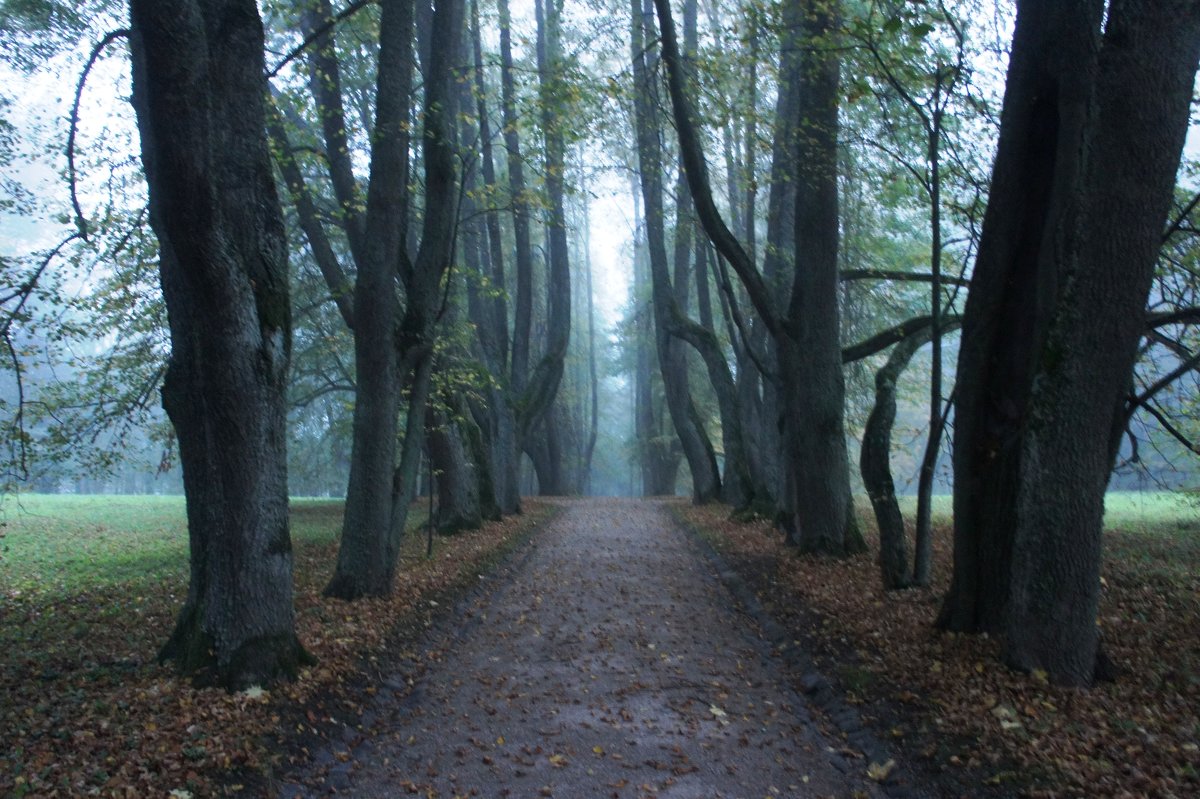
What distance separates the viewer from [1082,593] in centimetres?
608

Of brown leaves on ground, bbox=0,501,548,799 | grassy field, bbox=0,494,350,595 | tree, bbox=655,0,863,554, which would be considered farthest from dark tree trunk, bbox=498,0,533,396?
brown leaves on ground, bbox=0,501,548,799

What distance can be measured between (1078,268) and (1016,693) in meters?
2.73

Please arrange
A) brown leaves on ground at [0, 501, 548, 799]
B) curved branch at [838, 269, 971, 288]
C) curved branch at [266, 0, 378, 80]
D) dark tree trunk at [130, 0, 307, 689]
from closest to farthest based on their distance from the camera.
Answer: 1. brown leaves on ground at [0, 501, 548, 799]
2. dark tree trunk at [130, 0, 307, 689]
3. curved branch at [266, 0, 378, 80]
4. curved branch at [838, 269, 971, 288]

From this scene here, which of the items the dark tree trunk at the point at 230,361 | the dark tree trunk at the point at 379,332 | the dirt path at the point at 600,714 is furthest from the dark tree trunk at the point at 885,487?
the dark tree trunk at the point at 230,361

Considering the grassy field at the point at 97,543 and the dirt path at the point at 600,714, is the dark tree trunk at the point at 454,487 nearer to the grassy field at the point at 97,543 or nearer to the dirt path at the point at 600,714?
the grassy field at the point at 97,543

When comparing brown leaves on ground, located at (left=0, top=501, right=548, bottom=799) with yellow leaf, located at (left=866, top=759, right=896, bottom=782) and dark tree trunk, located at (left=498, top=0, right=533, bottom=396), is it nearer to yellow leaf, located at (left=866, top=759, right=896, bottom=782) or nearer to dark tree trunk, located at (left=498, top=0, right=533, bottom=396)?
yellow leaf, located at (left=866, top=759, right=896, bottom=782)

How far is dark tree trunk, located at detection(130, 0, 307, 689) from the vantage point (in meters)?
6.02

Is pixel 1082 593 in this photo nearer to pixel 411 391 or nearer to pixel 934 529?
pixel 411 391

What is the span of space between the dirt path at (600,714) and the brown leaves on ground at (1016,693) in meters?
0.57

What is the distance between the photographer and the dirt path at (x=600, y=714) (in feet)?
17.4

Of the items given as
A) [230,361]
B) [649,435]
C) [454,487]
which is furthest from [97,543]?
[649,435]

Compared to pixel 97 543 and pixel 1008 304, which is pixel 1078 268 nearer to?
pixel 1008 304

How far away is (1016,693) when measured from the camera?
19.5 feet

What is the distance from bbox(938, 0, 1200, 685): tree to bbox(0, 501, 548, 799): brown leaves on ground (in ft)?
15.9
